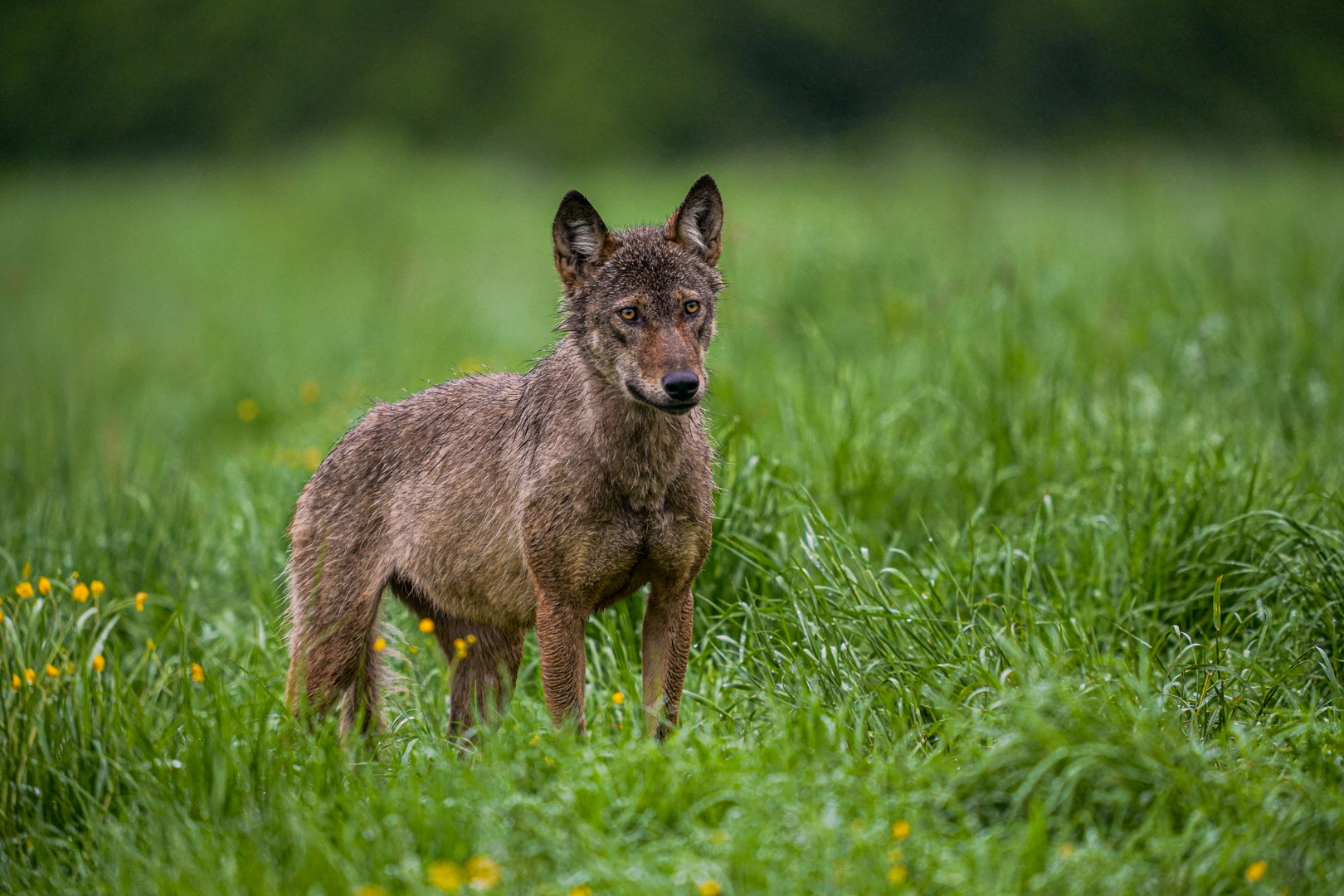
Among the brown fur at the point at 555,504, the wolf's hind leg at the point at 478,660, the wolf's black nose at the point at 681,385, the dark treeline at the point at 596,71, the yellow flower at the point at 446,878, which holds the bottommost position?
the wolf's hind leg at the point at 478,660

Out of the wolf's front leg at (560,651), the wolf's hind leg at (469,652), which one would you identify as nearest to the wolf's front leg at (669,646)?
the wolf's front leg at (560,651)

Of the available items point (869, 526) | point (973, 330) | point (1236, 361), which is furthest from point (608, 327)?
point (1236, 361)

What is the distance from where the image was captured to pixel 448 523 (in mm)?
4258

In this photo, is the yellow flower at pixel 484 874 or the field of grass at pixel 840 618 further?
the field of grass at pixel 840 618

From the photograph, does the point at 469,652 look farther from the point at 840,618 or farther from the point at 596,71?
the point at 596,71

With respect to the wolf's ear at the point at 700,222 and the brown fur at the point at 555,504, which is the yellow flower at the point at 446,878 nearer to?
the brown fur at the point at 555,504

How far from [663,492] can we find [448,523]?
95 centimetres

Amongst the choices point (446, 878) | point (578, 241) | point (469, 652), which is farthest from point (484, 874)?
point (578, 241)

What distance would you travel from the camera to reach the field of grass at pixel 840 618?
9.85ft

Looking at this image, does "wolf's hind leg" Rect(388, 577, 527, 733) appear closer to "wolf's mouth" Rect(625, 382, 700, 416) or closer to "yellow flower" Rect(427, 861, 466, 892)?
"wolf's mouth" Rect(625, 382, 700, 416)

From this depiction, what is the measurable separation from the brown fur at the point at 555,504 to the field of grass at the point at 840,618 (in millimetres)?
298

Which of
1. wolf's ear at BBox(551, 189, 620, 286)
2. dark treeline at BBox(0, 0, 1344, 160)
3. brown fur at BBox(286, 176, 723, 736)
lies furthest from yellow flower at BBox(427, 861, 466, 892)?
dark treeline at BBox(0, 0, 1344, 160)

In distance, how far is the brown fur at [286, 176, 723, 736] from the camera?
377 cm

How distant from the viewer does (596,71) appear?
22797mm
